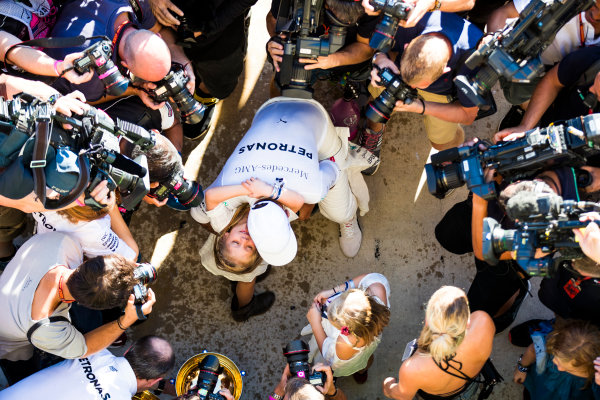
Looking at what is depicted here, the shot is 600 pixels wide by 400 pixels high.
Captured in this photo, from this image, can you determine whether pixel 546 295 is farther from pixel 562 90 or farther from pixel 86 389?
pixel 86 389

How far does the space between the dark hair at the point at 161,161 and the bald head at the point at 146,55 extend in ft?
1.22

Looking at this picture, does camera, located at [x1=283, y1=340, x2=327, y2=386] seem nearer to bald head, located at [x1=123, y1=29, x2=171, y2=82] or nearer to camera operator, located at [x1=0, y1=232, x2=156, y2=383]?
camera operator, located at [x1=0, y1=232, x2=156, y2=383]

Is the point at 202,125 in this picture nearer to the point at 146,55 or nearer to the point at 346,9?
the point at 146,55

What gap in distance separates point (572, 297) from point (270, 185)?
1827 mm

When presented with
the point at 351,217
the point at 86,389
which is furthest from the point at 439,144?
the point at 86,389

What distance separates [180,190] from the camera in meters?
3.52

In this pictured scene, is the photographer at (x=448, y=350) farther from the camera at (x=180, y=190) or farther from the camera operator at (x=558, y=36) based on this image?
the camera at (x=180, y=190)

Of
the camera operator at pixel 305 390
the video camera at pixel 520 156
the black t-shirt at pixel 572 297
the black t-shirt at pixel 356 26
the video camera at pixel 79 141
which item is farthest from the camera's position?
the black t-shirt at pixel 356 26

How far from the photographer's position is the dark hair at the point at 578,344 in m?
3.17

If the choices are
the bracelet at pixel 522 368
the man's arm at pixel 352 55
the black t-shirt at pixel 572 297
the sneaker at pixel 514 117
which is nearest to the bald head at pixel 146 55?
the man's arm at pixel 352 55

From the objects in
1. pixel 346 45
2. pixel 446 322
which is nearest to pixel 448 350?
pixel 446 322

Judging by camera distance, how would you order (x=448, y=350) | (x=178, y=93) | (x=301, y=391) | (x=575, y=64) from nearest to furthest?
(x=301, y=391) < (x=448, y=350) < (x=575, y=64) < (x=178, y=93)

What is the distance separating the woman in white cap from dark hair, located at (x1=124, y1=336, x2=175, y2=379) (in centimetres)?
60

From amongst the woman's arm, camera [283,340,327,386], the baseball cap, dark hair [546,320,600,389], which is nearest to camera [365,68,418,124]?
the baseball cap
